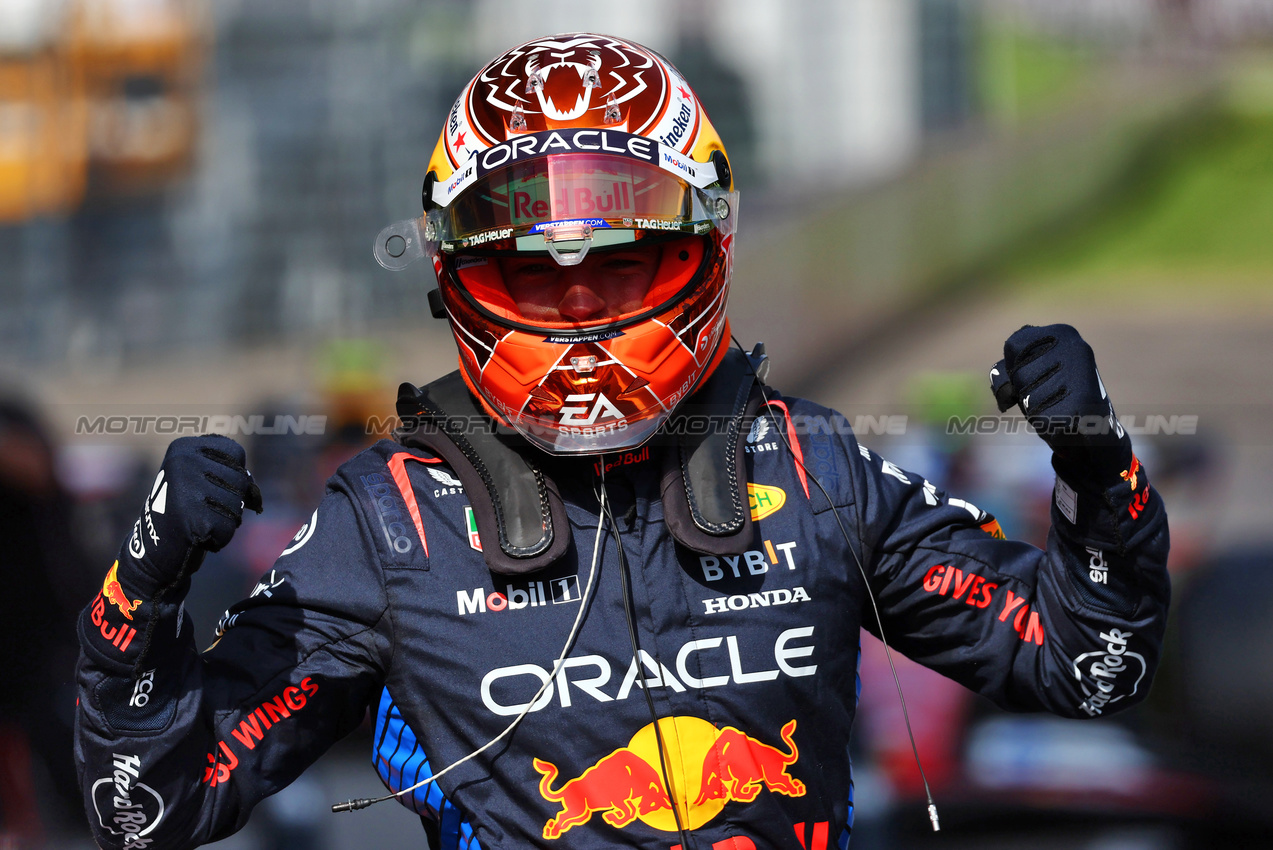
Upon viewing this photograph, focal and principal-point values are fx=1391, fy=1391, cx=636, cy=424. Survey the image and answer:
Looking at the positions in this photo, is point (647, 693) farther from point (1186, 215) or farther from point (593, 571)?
point (1186, 215)

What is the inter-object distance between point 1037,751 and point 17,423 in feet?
11.5

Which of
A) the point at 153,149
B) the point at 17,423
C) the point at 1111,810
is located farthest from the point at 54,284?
the point at 1111,810

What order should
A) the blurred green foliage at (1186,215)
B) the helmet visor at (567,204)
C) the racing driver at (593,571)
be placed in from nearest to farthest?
the racing driver at (593,571), the helmet visor at (567,204), the blurred green foliage at (1186,215)

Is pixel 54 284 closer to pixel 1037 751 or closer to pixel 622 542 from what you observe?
pixel 1037 751

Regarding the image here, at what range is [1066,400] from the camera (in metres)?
1.93

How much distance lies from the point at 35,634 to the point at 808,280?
8.02 metres

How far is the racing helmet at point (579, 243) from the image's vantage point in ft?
6.91

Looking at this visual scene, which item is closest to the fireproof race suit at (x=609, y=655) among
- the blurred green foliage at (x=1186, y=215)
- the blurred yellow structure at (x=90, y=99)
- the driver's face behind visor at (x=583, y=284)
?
the driver's face behind visor at (x=583, y=284)

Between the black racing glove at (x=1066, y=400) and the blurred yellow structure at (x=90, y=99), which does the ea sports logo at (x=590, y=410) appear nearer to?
the black racing glove at (x=1066, y=400)

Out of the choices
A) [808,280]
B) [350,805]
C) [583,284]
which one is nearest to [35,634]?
[350,805]

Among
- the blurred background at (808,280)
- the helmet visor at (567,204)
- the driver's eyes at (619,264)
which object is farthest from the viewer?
the blurred background at (808,280)

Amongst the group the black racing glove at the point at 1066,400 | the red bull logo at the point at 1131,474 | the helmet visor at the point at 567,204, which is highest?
the helmet visor at the point at 567,204

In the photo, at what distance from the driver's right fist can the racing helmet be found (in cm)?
47

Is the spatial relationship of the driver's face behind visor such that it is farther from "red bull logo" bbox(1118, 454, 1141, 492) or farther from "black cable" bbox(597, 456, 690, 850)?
"red bull logo" bbox(1118, 454, 1141, 492)
